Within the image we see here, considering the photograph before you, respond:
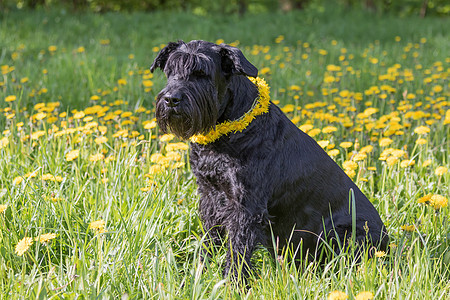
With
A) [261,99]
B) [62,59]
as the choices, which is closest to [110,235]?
[261,99]

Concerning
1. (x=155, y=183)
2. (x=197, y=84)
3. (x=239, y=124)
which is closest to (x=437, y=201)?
(x=239, y=124)

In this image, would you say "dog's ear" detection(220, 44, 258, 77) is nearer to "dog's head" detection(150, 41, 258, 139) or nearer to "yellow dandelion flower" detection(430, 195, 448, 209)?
"dog's head" detection(150, 41, 258, 139)

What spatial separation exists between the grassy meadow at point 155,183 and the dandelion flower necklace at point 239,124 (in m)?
0.37

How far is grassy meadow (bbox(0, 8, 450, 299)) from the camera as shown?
6.91 ft

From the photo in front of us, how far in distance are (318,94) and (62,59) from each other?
11.6ft

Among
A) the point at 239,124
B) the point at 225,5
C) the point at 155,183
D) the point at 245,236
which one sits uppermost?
the point at 225,5

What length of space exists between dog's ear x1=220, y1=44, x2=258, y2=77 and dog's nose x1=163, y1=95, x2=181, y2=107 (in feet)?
1.06

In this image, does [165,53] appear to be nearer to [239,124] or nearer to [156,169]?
[239,124]

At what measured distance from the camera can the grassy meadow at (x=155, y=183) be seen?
6.91 feet

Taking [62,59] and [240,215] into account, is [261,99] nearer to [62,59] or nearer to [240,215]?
[240,215]

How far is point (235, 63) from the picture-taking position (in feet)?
7.76

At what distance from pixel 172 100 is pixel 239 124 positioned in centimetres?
38

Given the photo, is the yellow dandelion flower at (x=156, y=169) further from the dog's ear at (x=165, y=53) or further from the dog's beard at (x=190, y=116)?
the dog's ear at (x=165, y=53)

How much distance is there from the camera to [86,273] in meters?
2.06
